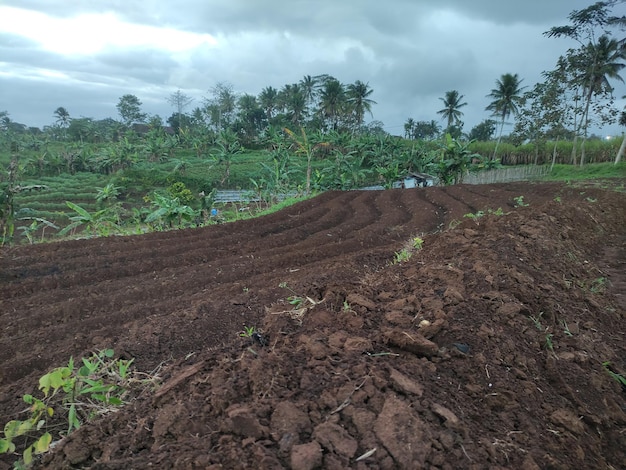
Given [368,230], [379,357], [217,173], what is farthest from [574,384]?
[217,173]

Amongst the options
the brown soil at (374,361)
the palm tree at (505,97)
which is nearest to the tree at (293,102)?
the palm tree at (505,97)

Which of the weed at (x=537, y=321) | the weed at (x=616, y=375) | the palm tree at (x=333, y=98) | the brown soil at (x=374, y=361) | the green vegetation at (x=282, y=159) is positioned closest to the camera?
the brown soil at (x=374, y=361)

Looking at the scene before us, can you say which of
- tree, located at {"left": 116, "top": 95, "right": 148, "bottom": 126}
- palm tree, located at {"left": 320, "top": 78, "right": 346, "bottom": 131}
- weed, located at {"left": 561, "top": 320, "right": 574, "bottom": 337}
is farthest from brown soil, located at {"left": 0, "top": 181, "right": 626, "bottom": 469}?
tree, located at {"left": 116, "top": 95, "right": 148, "bottom": 126}

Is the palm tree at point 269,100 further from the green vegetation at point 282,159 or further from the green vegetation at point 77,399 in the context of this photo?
the green vegetation at point 77,399

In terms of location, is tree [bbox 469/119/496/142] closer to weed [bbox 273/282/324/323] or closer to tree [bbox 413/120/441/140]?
tree [bbox 413/120/441/140]

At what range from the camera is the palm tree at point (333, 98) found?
160 ft

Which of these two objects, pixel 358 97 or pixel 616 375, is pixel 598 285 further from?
pixel 358 97

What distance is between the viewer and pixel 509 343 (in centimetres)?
277

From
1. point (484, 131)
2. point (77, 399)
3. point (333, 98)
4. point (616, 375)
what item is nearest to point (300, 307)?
point (77, 399)

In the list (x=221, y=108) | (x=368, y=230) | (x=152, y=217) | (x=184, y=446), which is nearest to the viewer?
(x=184, y=446)

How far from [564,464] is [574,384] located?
0.90m

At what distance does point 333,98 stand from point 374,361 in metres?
49.9

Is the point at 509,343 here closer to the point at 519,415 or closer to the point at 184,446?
the point at 519,415

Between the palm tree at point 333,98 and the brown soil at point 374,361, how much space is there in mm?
44965
